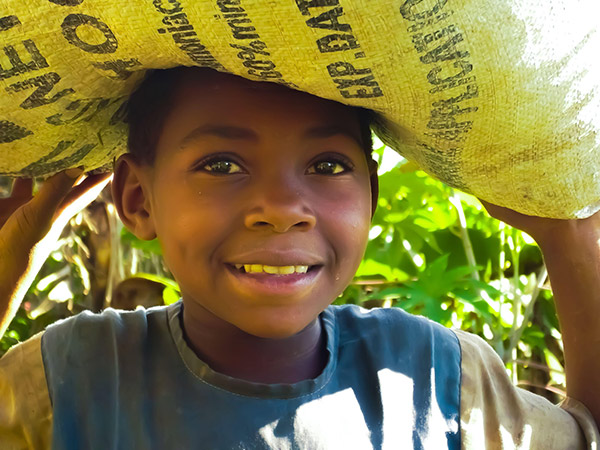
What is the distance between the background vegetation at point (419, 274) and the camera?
2.08 m

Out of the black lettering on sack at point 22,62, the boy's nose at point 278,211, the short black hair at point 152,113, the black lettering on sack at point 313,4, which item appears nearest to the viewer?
the black lettering on sack at point 313,4

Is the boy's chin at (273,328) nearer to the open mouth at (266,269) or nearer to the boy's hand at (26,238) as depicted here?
the open mouth at (266,269)

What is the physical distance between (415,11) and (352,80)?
12cm

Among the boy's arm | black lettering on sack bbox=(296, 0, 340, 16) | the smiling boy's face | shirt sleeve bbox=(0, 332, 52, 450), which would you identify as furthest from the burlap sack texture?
shirt sleeve bbox=(0, 332, 52, 450)

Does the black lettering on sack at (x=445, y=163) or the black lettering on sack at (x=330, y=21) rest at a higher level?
the black lettering on sack at (x=330, y=21)

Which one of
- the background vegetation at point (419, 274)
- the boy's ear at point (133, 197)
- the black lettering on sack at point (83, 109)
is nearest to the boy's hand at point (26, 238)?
the boy's ear at point (133, 197)

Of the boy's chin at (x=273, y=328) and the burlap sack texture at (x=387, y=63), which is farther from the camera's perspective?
the boy's chin at (x=273, y=328)

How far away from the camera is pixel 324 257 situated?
40.5 inches

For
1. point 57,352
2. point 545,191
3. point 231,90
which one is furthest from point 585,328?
point 57,352

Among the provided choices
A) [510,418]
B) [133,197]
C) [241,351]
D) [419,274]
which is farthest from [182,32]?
[419,274]

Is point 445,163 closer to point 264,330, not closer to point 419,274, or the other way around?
point 264,330

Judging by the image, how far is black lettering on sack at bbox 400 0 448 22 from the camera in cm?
72

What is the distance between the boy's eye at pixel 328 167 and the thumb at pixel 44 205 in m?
0.44

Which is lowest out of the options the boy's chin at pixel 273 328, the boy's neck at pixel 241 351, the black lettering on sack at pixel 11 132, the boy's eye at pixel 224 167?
the boy's neck at pixel 241 351
